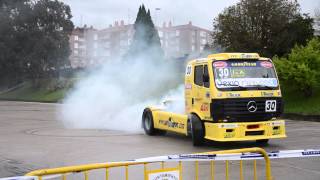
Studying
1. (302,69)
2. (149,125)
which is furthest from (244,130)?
(302,69)

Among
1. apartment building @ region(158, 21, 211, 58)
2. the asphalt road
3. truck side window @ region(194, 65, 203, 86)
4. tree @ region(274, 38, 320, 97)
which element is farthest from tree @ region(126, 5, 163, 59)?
truck side window @ region(194, 65, 203, 86)

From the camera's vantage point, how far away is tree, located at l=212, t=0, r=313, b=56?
32812 millimetres

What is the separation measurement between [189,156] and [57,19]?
200 feet

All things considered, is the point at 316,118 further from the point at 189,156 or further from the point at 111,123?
the point at 189,156

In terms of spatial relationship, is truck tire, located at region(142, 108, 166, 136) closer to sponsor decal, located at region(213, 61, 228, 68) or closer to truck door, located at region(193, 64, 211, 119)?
truck door, located at region(193, 64, 211, 119)

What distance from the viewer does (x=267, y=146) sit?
13.7m

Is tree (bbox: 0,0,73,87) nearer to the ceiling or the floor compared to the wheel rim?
nearer to the ceiling

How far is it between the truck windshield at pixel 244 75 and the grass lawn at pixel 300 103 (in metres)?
11.0

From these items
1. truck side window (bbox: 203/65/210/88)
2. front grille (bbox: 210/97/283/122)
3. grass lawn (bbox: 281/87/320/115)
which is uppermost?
truck side window (bbox: 203/65/210/88)

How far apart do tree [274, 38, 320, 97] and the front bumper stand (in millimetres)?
12606

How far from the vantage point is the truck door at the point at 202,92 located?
13.2 m

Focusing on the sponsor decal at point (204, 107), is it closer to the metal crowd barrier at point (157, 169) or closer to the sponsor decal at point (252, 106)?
the sponsor decal at point (252, 106)

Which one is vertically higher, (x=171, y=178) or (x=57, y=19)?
(x=57, y=19)

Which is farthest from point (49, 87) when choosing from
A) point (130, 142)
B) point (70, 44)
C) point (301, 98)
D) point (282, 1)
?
Result: point (130, 142)
